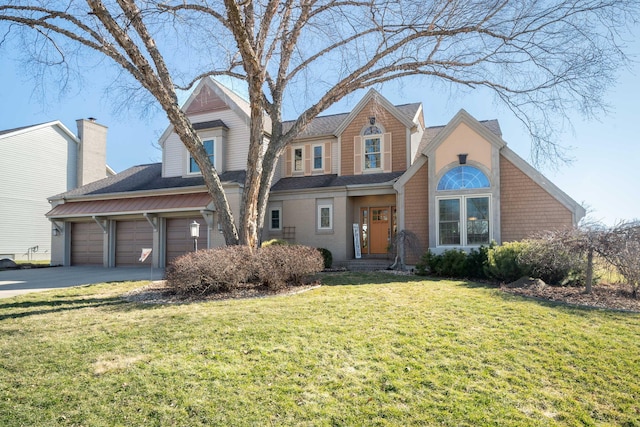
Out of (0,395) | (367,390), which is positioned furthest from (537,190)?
(0,395)

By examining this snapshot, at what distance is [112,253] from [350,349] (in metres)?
17.3

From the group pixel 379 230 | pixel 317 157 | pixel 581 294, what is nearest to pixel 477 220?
pixel 379 230

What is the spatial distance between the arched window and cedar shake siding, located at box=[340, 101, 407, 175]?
2.76 m

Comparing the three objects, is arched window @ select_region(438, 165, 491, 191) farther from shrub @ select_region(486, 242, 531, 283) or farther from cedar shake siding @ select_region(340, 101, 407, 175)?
shrub @ select_region(486, 242, 531, 283)

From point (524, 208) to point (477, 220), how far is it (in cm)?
151

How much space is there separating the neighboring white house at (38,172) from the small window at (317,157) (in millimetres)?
17091

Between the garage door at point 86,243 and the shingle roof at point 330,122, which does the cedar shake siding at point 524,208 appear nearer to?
the shingle roof at point 330,122

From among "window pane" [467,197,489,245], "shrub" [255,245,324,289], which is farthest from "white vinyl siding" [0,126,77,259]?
"window pane" [467,197,489,245]

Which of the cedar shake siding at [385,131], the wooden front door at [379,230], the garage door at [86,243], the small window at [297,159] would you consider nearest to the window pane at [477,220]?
the cedar shake siding at [385,131]

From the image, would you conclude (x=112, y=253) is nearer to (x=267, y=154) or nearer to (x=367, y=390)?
(x=267, y=154)

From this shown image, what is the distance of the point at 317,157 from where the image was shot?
18.9 metres

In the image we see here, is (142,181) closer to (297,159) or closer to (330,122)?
(297,159)

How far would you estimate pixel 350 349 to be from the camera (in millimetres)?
5199

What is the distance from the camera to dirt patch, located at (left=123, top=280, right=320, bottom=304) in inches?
338
